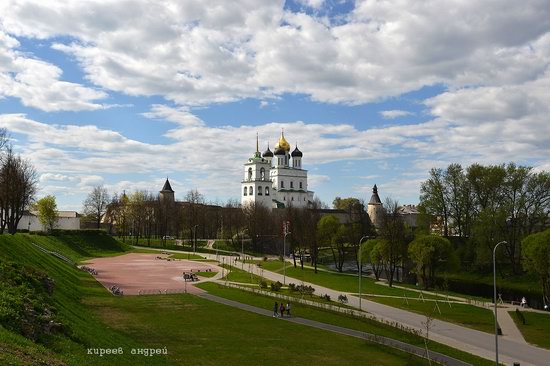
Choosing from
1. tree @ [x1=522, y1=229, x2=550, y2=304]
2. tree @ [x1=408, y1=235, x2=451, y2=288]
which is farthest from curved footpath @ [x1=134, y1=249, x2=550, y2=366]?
tree @ [x1=408, y1=235, x2=451, y2=288]

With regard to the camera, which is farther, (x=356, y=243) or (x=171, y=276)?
(x=356, y=243)

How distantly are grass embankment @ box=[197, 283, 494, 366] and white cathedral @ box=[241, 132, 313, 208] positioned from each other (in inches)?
3921

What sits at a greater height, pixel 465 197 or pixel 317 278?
pixel 465 197

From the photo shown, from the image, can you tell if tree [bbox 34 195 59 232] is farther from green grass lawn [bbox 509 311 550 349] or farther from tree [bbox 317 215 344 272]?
green grass lawn [bbox 509 311 550 349]

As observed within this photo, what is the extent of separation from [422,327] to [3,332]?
28.1 m

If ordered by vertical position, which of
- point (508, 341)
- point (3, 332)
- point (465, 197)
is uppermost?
point (465, 197)

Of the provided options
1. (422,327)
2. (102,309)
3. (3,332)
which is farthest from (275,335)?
(3,332)

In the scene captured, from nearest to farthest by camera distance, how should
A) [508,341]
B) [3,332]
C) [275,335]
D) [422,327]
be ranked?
[3,332]
[275,335]
[508,341]
[422,327]

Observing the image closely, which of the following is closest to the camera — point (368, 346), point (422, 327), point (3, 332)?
point (3, 332)

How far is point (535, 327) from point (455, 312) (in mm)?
7043

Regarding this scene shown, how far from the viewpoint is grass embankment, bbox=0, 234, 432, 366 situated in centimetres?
1820

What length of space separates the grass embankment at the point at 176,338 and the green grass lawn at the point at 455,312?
13.8 meters

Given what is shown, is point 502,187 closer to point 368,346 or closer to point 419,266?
point 419,266

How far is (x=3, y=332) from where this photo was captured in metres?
15.9
